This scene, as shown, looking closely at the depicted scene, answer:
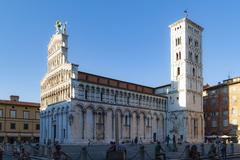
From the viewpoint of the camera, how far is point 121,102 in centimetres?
6031

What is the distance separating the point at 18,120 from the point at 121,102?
23.9 m

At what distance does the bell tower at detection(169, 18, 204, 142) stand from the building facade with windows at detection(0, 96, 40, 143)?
28.3m

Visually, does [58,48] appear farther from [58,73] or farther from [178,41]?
[178,41]

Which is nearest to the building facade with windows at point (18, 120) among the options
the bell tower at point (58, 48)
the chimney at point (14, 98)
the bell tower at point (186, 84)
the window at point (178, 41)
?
the chimney at point (14, 98)

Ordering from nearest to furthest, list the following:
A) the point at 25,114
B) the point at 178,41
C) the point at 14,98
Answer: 1. the point at 178,41
2. the point at 25,114
3. the point at 14,98

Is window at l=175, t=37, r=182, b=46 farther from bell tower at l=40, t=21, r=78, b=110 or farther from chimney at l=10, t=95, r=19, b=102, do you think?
chimney at l=10, t=95, r=19, b=102

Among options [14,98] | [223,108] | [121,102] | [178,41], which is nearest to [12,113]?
[14,98]

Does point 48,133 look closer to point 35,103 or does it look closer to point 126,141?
point 126,141

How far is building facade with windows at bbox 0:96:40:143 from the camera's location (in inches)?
2724

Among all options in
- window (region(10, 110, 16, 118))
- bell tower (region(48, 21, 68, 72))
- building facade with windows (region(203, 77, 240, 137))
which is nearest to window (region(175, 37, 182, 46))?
building facade with windows (region(203, 77, 240, 137))

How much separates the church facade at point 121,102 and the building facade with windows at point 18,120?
31.4 ft

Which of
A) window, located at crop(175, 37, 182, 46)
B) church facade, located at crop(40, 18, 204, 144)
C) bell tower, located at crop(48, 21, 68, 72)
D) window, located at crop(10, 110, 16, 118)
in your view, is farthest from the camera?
window, located at crop(10, 110, 16, 118)

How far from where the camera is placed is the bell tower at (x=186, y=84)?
67312 millimetres

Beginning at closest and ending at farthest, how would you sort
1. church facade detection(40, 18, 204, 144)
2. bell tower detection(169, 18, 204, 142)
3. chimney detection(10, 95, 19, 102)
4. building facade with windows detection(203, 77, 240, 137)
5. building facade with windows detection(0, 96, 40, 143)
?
church facade detection(40, 18, 204, 144) → building facade with windows detection(203, 77, 240, 137) → bell tower detection(169, 18, 204, 142) → building facade with windows detection(0, 96, 40, 143) → chimney detection(10, 95, 19, 102)
